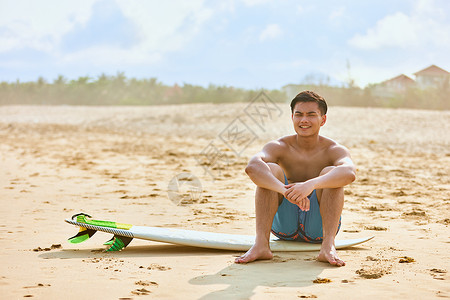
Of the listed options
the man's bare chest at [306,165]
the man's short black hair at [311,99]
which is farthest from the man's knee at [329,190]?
the man's short black hair at [311,99]

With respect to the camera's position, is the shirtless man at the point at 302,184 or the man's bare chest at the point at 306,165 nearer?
the shirtless man at the point at 302,184

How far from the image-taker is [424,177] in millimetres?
7035

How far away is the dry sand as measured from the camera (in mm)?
2549

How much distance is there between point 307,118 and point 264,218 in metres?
0.67

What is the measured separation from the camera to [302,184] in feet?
9.37

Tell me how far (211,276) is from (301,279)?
0.47 m

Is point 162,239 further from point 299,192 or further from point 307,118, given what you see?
point 307,118

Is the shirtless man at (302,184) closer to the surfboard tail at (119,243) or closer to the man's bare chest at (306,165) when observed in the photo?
the man's bare chest at (306,165)

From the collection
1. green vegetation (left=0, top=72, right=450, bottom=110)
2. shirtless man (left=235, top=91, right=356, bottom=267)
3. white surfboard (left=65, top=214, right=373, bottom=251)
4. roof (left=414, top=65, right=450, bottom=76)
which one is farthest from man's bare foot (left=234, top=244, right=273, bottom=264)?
roof (left=414, top=65, right=450, bottom=76)

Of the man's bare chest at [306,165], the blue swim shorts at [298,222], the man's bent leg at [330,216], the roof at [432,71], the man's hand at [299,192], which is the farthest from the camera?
the roof at [432,71]

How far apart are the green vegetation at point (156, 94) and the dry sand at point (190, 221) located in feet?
30.9

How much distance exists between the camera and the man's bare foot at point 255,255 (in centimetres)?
301

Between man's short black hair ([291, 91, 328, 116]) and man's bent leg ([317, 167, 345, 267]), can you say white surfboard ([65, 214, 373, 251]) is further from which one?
man's short black hair ([291, 91, 328, 116])

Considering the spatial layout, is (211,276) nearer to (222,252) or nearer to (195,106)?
(222,252)
